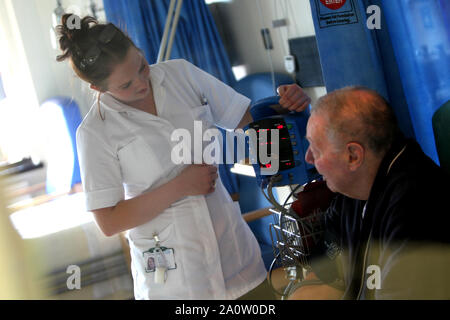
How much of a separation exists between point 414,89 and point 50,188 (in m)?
0.91

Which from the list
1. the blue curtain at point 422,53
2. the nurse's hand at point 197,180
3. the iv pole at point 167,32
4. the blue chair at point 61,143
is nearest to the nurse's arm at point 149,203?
the nurse's hand at point 197,180

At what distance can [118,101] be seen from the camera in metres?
1.09

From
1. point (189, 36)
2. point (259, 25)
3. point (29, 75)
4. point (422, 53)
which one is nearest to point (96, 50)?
point (29, 75)

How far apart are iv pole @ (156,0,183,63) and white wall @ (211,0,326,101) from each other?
0.10 m

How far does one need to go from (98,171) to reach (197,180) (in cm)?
22

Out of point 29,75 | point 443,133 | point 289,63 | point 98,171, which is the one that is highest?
point 29,75

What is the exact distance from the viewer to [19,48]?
1104 millimetres

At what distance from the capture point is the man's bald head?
0.91 meters

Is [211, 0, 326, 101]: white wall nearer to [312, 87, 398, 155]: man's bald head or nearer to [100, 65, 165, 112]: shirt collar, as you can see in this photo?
[100, 65, 165, 112]: shirt collar

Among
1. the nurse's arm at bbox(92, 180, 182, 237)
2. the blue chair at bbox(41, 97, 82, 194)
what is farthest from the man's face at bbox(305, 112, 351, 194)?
the blue chair at bbox(41, 97, 82, 194)

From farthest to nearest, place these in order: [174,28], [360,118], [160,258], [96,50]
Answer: [174,28]
[160,258]
[96,50]
[360,118]

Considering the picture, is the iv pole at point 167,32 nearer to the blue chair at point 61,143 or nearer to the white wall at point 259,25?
the white wall at point 259,25

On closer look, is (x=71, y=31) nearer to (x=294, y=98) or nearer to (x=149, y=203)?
(x=149, y=203)
